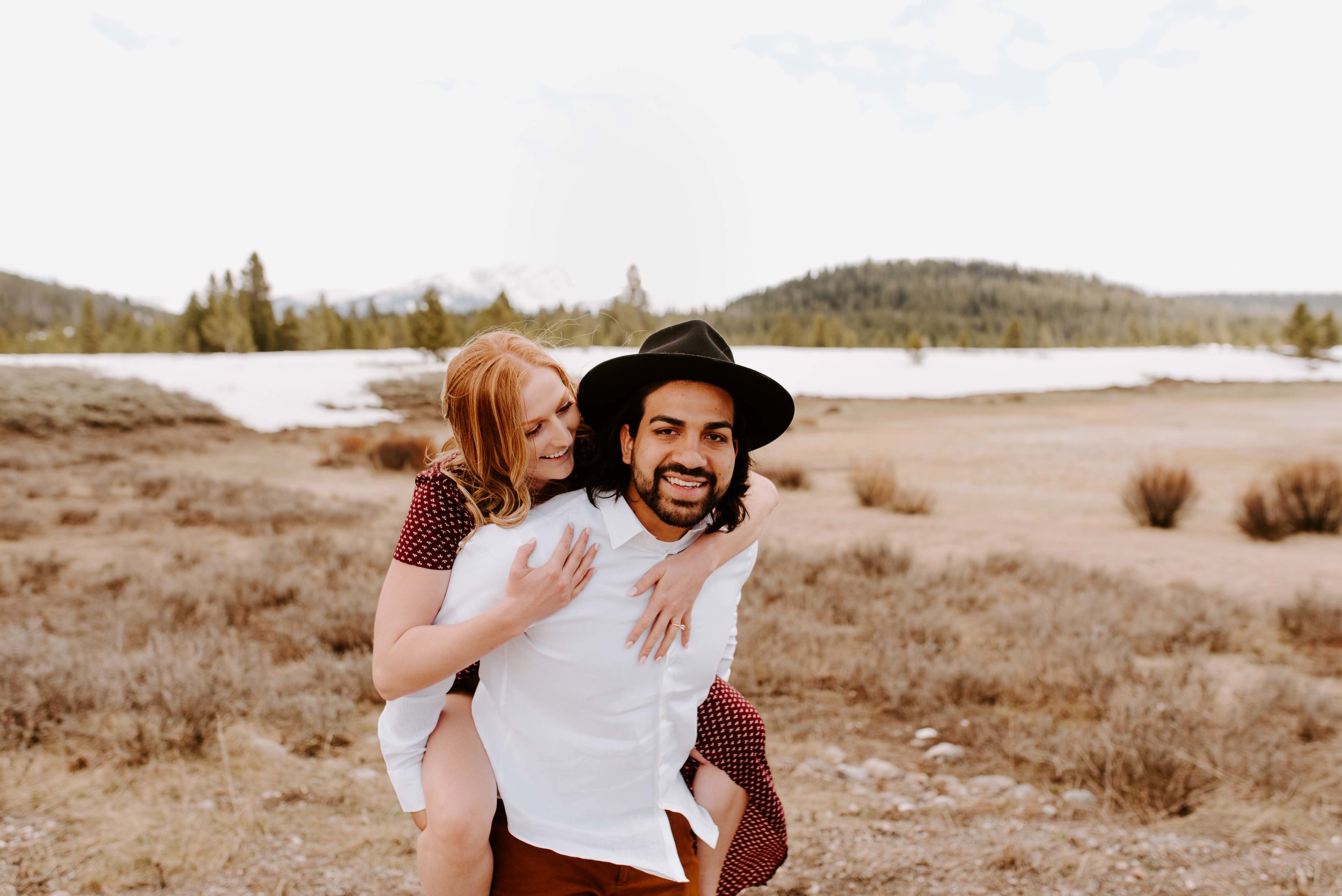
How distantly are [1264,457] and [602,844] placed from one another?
23381mm

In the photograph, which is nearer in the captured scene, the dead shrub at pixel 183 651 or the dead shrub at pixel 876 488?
the dead shrub at pixel 183 651

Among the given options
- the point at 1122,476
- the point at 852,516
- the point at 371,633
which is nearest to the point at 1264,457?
the point at 1122,476

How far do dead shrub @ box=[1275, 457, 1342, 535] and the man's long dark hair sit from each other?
11.5 meters

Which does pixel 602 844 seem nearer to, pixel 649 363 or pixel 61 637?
pixel 649 363

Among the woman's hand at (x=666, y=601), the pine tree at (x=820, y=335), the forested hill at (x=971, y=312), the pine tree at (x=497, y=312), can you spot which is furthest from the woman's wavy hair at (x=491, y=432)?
the forested hill at (x=971, y=312)

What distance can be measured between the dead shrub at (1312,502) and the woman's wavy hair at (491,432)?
12.1 metres

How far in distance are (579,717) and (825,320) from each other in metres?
87.8

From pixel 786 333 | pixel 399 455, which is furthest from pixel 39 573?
pixel 786 333

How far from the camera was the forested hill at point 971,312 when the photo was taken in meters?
98.0

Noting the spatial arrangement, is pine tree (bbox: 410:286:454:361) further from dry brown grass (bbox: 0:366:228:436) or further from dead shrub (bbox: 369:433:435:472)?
dead shrub (bbox: 369:433:435:472)

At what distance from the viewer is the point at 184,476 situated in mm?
14789

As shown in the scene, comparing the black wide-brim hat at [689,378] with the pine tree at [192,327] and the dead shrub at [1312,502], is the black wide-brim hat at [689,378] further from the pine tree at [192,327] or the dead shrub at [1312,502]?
the pine tree at [192,327]

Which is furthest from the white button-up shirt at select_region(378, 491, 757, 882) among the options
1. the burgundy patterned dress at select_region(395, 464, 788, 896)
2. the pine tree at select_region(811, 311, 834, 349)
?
the pine tree at select_region(811, 311, 834, 349)

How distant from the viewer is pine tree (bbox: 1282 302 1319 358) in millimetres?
71625
